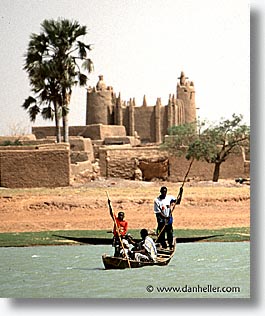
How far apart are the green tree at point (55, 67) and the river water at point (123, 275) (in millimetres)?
1280

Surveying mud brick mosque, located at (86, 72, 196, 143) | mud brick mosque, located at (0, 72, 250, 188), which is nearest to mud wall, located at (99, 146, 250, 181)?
mud brick mosque, located at (0, 72, 250, 188)

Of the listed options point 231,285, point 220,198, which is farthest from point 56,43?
point 231,285

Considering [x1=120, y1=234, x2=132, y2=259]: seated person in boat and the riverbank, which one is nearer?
[x1=120, y1=234, x2=132, y2=259]: seated person in boat

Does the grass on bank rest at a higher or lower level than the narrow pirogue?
higher

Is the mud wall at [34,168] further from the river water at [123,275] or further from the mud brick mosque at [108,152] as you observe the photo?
the river water at [123,275]

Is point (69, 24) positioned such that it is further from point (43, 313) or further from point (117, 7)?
point (43, 313)

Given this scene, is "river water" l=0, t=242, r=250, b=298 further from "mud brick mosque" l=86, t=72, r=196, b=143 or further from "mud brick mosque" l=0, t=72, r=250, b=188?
"mud brick mosque" l=86, t=72, r=196, b=143

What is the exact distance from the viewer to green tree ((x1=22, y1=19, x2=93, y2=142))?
6.54m

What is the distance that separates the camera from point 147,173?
274 inches

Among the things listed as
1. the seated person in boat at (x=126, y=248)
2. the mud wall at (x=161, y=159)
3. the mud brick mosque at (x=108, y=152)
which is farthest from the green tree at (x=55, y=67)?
the seated person in boat at (x=126, y=248)

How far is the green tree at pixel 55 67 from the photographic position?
21.4 feet

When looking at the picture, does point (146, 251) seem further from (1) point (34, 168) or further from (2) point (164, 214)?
(1) point (34, 168)

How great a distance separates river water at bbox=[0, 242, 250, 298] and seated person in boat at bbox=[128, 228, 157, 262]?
A: 4.0 inches

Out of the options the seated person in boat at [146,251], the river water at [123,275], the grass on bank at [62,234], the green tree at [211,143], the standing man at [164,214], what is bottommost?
the river water at [123,275]
